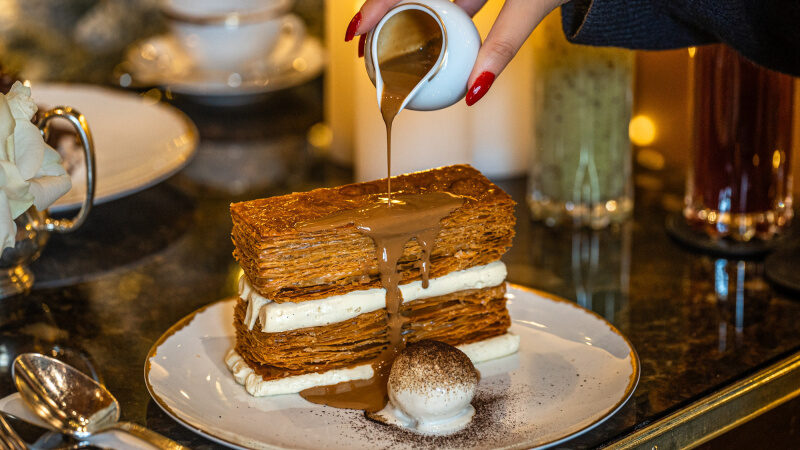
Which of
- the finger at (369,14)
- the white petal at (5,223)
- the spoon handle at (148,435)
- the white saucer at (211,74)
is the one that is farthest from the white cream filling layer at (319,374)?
the white saucer at (211,74)

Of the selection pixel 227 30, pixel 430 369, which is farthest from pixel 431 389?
pixel 227 30

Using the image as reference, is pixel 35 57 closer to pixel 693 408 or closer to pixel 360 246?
pixel 360 246

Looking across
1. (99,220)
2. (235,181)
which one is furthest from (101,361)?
(235,181)

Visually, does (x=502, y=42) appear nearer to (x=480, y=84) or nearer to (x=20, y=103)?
(x=480, y=84)

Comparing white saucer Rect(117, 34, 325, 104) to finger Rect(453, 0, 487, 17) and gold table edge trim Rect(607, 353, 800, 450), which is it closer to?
finger Rect(453, 0, 487, 17)

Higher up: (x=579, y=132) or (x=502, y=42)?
(x=502, y=42)

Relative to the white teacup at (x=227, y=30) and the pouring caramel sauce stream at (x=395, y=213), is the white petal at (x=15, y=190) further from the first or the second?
the white teacup at (x=227, y=30)

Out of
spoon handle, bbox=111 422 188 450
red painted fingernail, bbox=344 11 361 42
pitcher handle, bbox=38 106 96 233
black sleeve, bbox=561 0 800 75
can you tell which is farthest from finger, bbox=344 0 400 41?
spoon handle, bbox=111 422 188 450

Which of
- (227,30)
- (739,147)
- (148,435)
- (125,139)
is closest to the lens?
(148,435)

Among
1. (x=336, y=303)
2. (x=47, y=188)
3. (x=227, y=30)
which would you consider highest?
(x=227, y=30)
